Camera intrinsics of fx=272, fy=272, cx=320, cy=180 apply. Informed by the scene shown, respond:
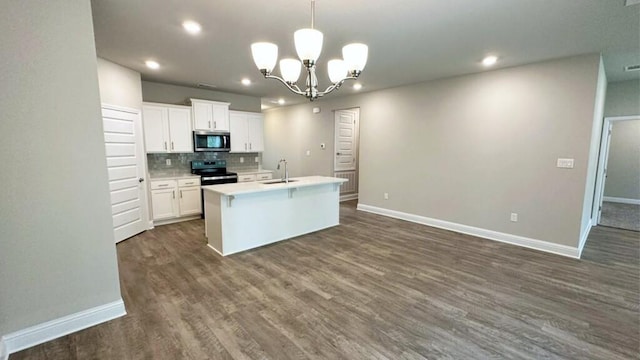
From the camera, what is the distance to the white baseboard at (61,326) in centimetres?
193

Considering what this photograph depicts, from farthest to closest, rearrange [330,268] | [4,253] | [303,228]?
[303,228] → [330,268] → [4,253]

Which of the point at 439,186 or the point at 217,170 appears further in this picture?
the point at 217,170

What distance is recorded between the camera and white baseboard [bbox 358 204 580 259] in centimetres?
370

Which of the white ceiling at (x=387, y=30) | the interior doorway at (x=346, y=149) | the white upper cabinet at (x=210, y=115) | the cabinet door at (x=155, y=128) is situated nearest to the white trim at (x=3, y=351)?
the white ceiling at (x=387, y=30)

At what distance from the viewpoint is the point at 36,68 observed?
6.18 feet

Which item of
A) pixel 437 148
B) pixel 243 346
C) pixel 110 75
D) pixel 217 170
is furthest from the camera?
pixel 217 170

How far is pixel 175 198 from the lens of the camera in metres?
5.05

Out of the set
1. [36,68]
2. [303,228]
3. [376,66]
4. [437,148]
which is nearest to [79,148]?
[36,68]

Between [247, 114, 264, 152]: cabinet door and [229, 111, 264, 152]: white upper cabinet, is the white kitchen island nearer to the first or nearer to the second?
[229, 111, 264, 152]: white upper cabinet

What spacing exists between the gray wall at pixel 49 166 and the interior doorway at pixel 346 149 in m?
5.07

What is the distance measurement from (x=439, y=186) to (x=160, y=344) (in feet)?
14.9

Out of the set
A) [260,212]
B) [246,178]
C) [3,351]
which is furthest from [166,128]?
[3,351]

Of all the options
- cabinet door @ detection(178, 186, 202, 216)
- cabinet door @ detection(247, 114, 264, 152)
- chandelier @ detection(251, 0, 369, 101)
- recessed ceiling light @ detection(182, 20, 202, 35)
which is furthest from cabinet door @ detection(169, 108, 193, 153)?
chandelier @ detection(251, 0, 369, 101)

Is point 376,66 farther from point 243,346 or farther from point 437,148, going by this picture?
point 243,346
